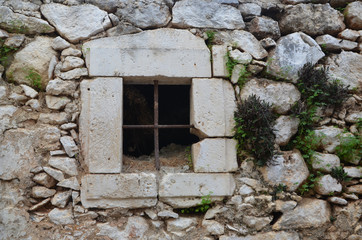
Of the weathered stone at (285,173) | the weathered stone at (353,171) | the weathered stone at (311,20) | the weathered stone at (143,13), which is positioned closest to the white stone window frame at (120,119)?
the weathered stone at (143,13)

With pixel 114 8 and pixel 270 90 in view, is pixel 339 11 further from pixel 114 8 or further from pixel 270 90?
pixel 114 8

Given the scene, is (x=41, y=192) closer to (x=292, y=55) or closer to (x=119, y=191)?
(x=119, y=191)

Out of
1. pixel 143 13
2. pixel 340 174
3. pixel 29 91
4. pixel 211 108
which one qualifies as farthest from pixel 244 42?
pixel 29 91

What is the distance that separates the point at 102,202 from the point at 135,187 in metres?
0.31

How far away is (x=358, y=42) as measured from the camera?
3.15 meters

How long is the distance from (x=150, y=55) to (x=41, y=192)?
1536 mm

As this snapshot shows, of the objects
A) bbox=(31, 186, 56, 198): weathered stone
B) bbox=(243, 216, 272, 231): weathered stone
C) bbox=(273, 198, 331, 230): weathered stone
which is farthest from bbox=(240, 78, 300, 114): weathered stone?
bbox=(31, 186, 56, 198): weathered stone

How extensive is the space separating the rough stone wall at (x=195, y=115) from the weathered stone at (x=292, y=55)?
0.01 meters

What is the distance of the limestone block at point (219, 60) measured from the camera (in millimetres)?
2838

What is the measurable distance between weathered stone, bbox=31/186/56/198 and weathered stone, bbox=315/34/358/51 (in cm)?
293

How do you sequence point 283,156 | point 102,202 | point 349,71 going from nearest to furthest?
point 102,202, point 283,156, point 349,71

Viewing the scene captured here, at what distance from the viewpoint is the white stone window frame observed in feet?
8.57

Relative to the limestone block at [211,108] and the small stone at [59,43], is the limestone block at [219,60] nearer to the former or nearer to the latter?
the limestone block at [211,108]

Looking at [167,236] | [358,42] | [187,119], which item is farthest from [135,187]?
[358,42]
